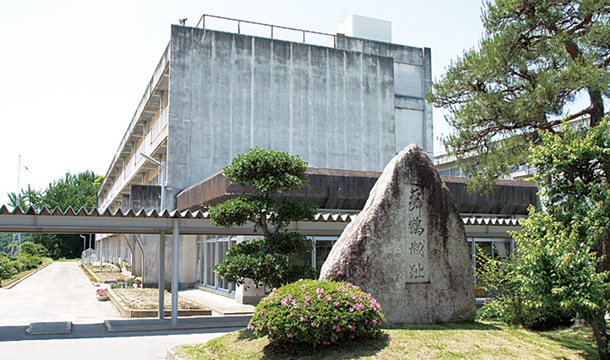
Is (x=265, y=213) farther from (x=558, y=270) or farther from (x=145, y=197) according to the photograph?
(x=145, y=197)

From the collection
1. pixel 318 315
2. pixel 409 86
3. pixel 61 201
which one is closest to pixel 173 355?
pixel 318 315

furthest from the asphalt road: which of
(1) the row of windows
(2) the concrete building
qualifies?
(2) the concrete building

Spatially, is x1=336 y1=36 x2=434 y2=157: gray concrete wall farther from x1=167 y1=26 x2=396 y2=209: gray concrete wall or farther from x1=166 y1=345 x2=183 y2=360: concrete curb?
x1=166 y1=345 x2=183 y2=360: concrete curb

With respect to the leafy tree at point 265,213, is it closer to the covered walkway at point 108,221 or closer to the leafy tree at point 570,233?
the covered walkway at point 108,221

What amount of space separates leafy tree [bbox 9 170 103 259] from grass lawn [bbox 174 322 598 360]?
7936 centimetres

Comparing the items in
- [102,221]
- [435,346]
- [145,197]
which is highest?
[145,197]

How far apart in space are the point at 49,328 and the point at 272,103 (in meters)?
17.5

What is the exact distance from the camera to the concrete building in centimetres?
2752

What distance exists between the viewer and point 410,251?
10.9 m

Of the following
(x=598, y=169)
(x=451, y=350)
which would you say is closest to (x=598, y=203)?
(x=598, y=169)

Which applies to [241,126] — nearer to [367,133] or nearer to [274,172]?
[367,133]

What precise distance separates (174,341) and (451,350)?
23.1 ft

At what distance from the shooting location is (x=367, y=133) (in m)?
31.7

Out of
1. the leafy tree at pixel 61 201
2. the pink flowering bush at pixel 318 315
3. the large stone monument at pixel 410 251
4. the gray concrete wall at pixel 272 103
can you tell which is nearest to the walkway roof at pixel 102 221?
the large stone monument at pixel 410 251
